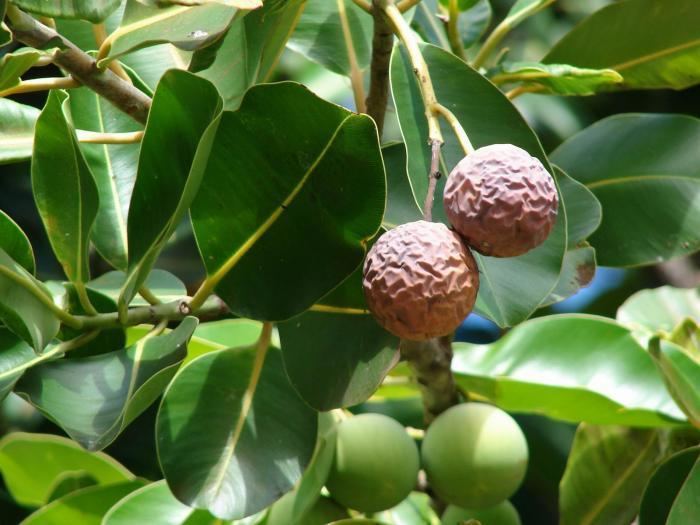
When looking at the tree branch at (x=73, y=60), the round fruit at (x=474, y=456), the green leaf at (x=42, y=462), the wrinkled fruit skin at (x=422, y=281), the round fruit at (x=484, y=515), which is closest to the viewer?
the wrinkled fruit skin at (x=422, y=281)

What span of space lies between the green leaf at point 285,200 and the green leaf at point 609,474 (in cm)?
54

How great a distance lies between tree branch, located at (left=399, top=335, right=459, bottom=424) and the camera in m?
1.14

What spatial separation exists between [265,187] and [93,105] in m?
0.37

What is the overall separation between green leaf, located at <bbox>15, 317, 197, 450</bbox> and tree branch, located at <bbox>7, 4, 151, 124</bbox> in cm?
22

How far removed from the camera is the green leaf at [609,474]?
1.27 m

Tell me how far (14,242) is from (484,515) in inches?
24.6

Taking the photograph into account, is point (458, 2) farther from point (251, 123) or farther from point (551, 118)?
point (551, 118)

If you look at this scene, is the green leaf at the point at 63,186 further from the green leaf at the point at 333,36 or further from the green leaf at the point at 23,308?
the green leaf at the point at 333,36

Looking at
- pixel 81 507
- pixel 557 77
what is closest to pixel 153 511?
pixel 81 507

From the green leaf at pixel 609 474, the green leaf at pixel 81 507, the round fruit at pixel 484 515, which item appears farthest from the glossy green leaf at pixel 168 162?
the green leaf at pixel 609 474

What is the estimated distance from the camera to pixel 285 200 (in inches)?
36.3

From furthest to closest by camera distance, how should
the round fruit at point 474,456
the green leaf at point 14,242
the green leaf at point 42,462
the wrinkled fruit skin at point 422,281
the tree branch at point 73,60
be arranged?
the green leaf at point 42,462, the round fruit at point 474,456, the green leaf at point 14,242, the tree branch at point 73,60, the wrinkled fruit skin at point 422,281

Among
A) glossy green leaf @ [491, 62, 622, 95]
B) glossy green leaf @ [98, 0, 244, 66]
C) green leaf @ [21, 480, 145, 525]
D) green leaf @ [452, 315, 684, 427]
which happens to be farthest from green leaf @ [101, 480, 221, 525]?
glossy green leaf @ [491, 62, 622, 95]

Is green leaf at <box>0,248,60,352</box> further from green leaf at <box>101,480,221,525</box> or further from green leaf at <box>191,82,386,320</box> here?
green leaf at <box>101,480,221,525</box>
